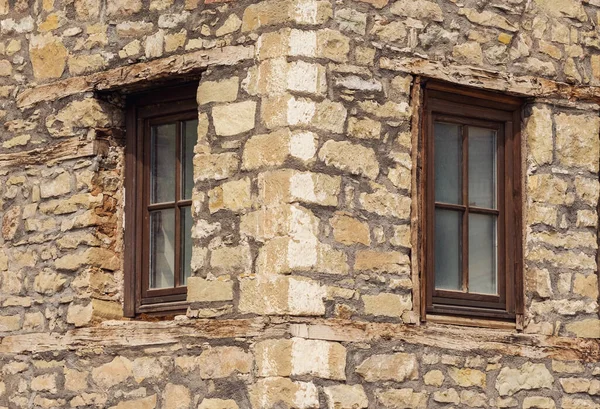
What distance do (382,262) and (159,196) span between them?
145 cm

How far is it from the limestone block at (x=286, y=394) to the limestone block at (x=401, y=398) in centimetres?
42

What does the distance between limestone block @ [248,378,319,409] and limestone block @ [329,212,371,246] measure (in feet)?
2.60

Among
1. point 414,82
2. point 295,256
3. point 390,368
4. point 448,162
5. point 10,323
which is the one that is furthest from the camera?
point 10,323

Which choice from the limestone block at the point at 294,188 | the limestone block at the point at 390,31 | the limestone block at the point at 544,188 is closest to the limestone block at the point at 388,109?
the limestone block at the point at 390,31

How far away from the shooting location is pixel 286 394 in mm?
7879

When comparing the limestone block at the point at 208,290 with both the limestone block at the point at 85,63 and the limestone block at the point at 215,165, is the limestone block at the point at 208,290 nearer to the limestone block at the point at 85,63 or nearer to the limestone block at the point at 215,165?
the limestone block at the point at 215,165

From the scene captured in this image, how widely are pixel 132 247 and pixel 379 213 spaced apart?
1.53 m

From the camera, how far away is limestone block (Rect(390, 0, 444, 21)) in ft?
28.0

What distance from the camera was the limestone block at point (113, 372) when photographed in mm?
8531

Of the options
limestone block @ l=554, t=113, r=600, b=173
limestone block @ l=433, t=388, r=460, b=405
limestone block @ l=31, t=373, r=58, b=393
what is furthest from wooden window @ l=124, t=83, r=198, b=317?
limestone block @ l=554, t=113, r=600, b=173

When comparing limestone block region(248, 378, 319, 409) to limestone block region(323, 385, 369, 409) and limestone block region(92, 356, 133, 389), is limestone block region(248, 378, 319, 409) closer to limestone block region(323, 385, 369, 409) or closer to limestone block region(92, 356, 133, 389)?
limestone block region(323, 385, 369, 409)

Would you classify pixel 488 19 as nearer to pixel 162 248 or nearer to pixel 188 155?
pixel 188 155

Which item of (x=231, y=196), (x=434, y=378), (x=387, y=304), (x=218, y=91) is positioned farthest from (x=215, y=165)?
(x=434, y=378)

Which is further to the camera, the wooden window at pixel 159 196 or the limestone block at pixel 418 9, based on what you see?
the wooden window at pixel 159 196
